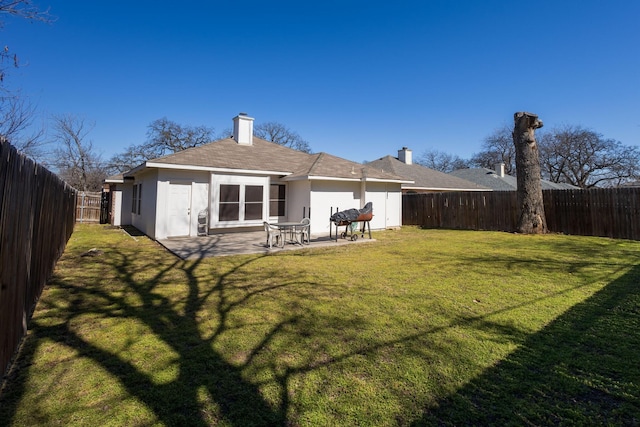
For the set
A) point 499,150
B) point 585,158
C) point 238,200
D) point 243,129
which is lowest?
point 238,200

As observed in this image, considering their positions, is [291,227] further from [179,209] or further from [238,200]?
[179,209]

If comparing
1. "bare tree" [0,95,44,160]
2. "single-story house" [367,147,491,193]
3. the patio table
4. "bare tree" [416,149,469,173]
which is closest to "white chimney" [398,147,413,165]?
"single-story house" [367,147,491,193]

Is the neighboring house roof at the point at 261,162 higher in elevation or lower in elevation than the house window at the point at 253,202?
higher

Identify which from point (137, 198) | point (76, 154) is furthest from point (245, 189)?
point (76, 154)

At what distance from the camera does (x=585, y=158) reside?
34.0 meters

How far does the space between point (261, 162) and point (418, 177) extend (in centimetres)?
1321

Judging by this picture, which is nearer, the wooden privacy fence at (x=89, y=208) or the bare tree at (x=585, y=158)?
the wooden privacy fence at (x=89, y=208)

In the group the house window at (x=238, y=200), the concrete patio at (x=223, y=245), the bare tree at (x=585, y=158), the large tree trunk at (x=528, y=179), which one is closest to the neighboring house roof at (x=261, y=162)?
the house window at (x=238, y=200)

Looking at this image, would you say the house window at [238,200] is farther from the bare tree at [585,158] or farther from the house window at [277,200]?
the bare tree at [585,158]

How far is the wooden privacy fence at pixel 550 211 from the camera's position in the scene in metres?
11.0

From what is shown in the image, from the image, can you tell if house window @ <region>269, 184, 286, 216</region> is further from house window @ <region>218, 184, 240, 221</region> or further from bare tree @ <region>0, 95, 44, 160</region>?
bare tree @ <region>0, 95, 44, 160</region>

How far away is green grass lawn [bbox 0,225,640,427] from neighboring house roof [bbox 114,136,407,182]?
588 centimetres

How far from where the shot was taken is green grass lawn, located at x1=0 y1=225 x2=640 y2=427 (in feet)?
6.86

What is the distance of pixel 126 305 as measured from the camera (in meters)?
4.21
